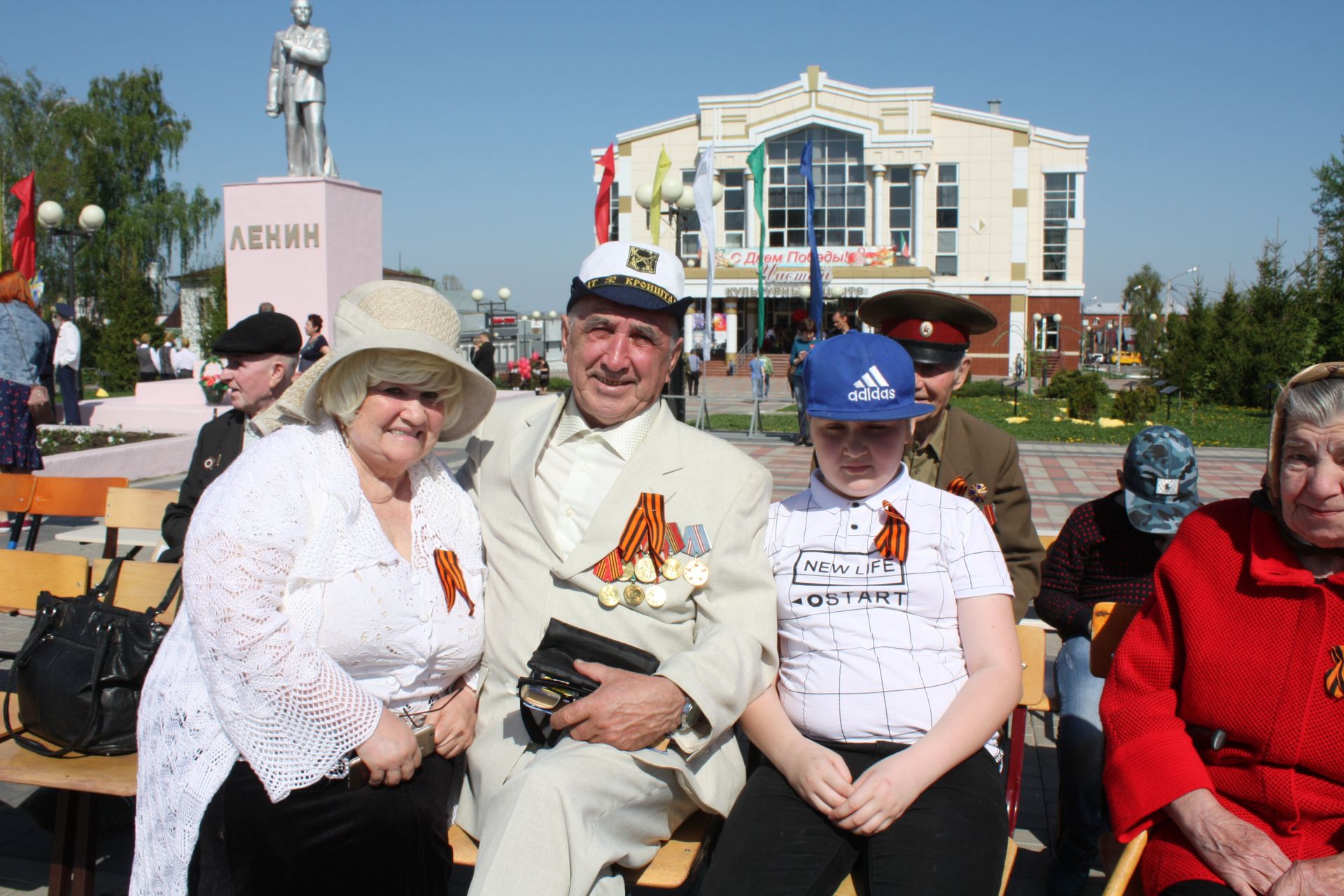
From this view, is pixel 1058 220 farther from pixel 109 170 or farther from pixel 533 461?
pixel 533 461

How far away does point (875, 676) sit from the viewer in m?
2.42

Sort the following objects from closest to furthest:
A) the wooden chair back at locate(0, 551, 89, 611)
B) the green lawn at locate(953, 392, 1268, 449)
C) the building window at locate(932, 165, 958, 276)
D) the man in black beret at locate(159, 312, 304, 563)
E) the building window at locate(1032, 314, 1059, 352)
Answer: the wooden chair back at locate(0, 551, 89, 611), the man in black beret at locate(159, 312, 304, 563), the green lawn at locate(953, 392, 1268, 449), the building window at locate(932, 165, 958, 276), the building window at locate(1032, 314, 1059, 352)

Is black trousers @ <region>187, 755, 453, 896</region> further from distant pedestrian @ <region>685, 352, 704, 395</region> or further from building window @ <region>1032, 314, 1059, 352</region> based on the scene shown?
building window @ <region>1032, 314, 1059, 352</region>

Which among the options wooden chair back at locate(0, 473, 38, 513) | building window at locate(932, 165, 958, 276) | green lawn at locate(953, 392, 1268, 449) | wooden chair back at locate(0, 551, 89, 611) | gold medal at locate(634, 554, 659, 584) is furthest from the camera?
building window at locate(932, 165, 958, 276)

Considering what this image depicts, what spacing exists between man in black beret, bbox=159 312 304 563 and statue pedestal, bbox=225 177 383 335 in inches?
458

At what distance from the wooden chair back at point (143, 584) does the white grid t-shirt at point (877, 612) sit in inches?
81.2

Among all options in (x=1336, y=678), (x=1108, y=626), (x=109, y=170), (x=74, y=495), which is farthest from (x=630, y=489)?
(x=109, y=170)

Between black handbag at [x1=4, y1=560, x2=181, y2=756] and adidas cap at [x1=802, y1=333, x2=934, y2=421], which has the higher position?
adidas cap at [x1=802, y1=333, x2=934, y2=421]

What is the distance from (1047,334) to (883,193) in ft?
37.2

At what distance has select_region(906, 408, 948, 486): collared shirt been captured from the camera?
333 cm

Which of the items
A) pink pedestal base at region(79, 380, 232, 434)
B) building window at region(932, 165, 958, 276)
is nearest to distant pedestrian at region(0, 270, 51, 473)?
pink pedestal base at region(79, 380, 232, 434)

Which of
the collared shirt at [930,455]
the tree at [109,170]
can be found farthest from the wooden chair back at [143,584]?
the tree at [109,170]

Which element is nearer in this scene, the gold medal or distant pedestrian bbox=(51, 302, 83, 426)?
the gold medal

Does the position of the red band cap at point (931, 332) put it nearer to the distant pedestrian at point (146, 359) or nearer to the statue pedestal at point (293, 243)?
the statue pedestal at point (293, 243)
